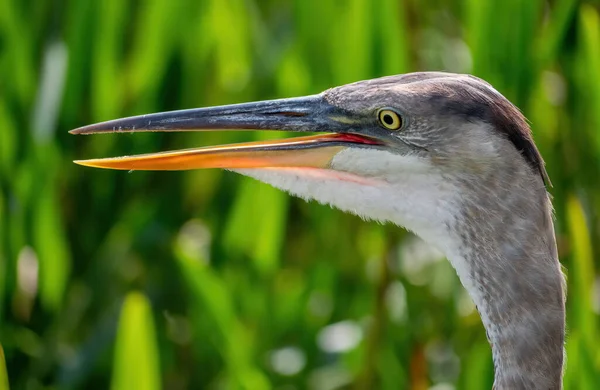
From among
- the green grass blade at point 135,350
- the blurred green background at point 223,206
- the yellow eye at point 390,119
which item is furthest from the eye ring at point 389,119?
the blurred green background at point 223,206

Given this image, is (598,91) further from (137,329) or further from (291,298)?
(137,329)

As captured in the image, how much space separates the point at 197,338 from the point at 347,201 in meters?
1.08

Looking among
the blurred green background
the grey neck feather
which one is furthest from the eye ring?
the blurred green background

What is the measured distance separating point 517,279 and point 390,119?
0.34m

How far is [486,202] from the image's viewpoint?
5.55ft

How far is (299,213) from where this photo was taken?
335 cm

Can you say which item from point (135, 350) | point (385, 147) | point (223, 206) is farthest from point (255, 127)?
point (223, 206)

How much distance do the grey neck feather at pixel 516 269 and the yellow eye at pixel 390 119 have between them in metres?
0.17

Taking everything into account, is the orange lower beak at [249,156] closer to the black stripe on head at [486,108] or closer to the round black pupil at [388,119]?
the round black pupil at [388,119]

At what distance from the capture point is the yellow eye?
1.73m

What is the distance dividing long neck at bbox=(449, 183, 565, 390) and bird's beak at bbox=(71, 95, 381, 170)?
239 mm

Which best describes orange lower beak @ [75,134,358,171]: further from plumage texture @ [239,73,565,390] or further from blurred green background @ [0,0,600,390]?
blurred green background @ [0,0,600,390]

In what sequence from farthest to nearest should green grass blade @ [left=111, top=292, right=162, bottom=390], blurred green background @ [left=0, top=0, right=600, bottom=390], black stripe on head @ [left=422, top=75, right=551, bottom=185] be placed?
1. blurred green background @ [left=0, top=0, right=600, bottom=390]
2. green grass blade @ [left=111, top=292, right=162, bottom=390]
3. black stripe on head @ [left=422, top=75, right=551, bottom=185]

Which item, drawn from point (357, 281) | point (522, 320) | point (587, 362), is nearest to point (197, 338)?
point (357, 281)
